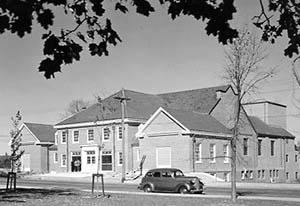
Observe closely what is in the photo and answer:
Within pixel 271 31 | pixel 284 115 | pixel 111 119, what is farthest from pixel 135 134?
pixel 271 31

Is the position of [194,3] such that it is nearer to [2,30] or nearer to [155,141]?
[2,30]

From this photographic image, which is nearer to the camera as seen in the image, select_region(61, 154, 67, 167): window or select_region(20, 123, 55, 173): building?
select_region(61, 154, 67, 167): window

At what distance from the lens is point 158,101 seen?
70.8 meters

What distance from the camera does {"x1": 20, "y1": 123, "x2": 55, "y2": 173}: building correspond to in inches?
3004

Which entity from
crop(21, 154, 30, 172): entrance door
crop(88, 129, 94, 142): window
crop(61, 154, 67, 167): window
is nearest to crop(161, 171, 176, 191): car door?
crop(88, 129, 94, 142): window

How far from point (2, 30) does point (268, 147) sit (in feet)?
217

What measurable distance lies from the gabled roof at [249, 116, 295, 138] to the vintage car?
34042 millimetres

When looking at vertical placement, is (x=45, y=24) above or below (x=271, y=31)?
below

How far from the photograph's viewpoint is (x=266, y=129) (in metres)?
70.4

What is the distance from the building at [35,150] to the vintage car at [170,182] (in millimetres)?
43500

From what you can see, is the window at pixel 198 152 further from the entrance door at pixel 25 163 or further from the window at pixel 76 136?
the entrance door at pixel 25 163

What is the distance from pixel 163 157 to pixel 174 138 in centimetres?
235

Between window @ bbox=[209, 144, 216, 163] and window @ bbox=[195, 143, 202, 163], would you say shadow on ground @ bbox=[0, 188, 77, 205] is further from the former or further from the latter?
window @ bbox=[209, 144, 216, 163]

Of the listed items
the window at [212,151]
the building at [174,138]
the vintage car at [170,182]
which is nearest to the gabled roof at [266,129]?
the building at [174,138]
